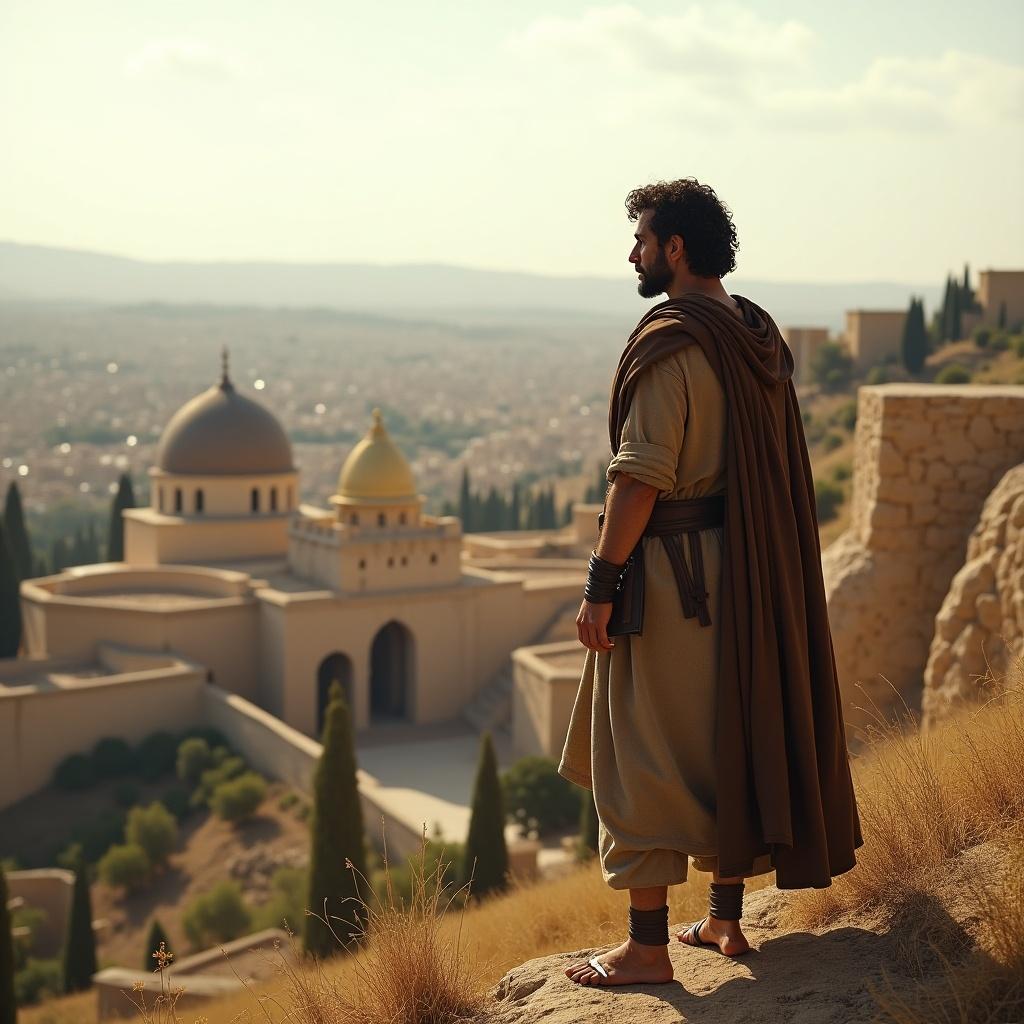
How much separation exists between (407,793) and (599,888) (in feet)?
49.0

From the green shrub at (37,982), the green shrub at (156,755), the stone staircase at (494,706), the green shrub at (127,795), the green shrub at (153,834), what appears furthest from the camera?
the stone staircase at (494,706)

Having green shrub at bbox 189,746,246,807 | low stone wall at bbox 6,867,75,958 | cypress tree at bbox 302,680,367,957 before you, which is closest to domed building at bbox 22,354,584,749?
green shrub at bbox 189,746,246,807

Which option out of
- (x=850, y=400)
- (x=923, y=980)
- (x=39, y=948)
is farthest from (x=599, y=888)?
(x=850, y=400)

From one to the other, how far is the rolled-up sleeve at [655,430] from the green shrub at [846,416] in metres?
32.6

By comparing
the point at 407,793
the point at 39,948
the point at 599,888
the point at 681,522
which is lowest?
the point at 39,948

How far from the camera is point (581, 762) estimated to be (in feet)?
15.4

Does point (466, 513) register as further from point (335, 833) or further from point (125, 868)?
point (335, 833)

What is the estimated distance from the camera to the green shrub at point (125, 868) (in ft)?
61.8

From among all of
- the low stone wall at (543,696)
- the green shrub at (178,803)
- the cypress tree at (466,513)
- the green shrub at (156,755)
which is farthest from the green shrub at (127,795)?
the cypress tree at (466,513)

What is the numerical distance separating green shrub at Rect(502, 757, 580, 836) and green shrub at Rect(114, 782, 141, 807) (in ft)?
22.0

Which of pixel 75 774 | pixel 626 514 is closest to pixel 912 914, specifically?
pixel 626 514

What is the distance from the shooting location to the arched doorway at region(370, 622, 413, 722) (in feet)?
89.4

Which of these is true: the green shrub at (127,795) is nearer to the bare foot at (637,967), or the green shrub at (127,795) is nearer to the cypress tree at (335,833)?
the cypress tree at (335,833)

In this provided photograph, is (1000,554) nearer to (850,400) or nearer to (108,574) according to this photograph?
(108,574)
